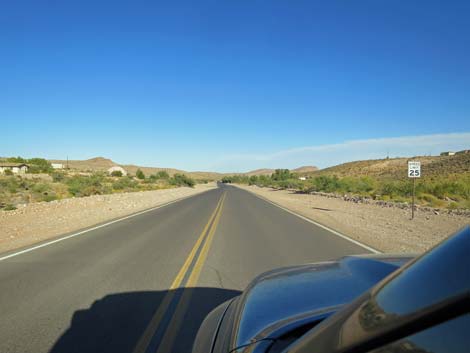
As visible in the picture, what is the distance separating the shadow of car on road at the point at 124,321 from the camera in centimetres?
399

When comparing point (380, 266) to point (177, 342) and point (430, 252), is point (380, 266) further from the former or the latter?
point (177, 342)

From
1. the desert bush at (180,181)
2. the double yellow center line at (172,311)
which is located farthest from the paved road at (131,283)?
the desert bush at (180,181)

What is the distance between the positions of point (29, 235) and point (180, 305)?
10.1m

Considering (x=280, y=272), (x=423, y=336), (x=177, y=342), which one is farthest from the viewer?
(x=177, y=342)

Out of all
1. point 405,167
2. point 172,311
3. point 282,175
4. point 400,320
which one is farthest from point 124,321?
point 282,175

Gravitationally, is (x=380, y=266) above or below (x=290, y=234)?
above

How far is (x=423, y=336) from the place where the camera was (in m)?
0.95

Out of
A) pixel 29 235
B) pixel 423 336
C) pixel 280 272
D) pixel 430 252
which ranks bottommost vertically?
pixel 29 235

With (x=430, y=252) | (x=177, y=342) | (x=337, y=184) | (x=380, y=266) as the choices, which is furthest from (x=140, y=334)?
(x=337, y=184)

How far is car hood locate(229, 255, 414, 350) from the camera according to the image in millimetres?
2152

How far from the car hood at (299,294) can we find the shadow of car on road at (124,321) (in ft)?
5.13

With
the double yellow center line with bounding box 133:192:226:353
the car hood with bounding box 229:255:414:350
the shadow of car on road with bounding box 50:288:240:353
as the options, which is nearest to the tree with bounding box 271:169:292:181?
the double yellow center line with bounding box 133:192:226:353

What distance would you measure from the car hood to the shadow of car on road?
5.13ft

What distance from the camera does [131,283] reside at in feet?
21.2
